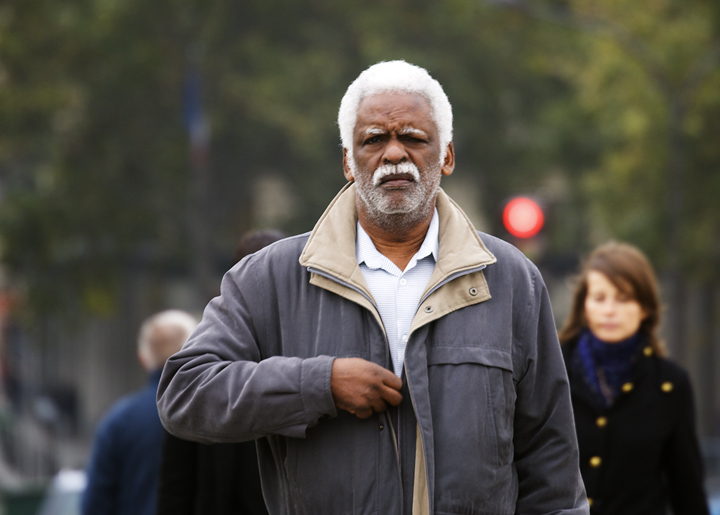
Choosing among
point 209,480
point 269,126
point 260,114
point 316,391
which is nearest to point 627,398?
point 209,480

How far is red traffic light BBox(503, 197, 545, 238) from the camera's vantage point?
10.4 metres

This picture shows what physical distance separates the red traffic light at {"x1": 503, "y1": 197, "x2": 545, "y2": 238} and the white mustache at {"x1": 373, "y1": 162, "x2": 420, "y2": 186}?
7.89 meters

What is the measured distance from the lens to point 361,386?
2404mm

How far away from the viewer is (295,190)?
76.5 ft

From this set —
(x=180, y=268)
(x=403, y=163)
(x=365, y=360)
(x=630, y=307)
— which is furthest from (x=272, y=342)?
(x=180, y=268)

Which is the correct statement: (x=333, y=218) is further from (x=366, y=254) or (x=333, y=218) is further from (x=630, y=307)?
(x=630, y=307)

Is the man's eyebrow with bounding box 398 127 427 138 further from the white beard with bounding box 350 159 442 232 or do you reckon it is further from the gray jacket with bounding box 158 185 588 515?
the gray jacket with bounding box 158 185 588 515

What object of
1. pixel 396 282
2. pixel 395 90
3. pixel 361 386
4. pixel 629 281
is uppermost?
pixel 395 90

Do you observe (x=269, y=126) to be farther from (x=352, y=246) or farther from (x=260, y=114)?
(x=352, y=246)

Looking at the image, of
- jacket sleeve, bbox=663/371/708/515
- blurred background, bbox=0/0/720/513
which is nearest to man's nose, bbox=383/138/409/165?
jacket sleeve, bbox=663/371/708/515

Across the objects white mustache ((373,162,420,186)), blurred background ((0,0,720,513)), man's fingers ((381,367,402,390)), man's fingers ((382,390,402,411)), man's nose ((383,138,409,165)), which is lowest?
man's fingers ((382,390,402,411))

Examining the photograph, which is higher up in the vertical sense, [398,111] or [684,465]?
[398,111]

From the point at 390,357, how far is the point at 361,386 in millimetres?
151

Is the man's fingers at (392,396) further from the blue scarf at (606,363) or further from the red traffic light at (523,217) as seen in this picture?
the red traffic light at (523,217)
